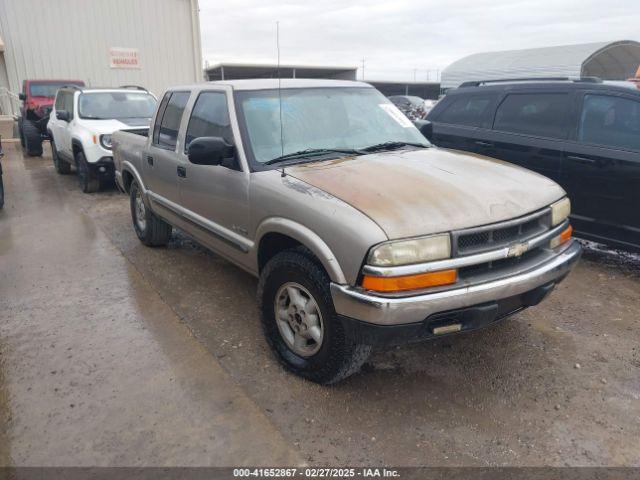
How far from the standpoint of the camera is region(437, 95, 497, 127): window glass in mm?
5680

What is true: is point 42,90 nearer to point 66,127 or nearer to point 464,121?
point 66,127

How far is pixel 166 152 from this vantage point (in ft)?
14.5

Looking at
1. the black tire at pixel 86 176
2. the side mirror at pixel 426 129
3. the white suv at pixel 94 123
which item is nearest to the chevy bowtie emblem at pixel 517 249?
the side mirror at pixel 426 129

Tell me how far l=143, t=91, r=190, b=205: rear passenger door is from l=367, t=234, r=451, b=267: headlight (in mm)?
2352

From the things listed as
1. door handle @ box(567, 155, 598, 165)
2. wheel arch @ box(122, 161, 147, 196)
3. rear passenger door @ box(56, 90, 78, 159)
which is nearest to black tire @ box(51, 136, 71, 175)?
rear passenger door @ box(56, 90, 78, 159)

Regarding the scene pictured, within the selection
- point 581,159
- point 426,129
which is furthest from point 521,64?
point 426,129

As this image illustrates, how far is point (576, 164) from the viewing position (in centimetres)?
470

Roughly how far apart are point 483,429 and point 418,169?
4.97ft

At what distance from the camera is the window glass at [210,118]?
3.54 m

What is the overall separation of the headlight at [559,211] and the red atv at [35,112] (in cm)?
1247

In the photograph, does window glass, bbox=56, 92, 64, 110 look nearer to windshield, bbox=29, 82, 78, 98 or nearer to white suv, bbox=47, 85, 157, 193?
white suv, bbox=47, 85, 157, 193

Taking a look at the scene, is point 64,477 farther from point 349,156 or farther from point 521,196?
point 521,196

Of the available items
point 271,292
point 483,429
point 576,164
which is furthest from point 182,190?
point 576,164

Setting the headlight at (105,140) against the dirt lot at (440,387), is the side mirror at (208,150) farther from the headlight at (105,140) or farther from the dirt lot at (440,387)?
the headlight at (105,140)
